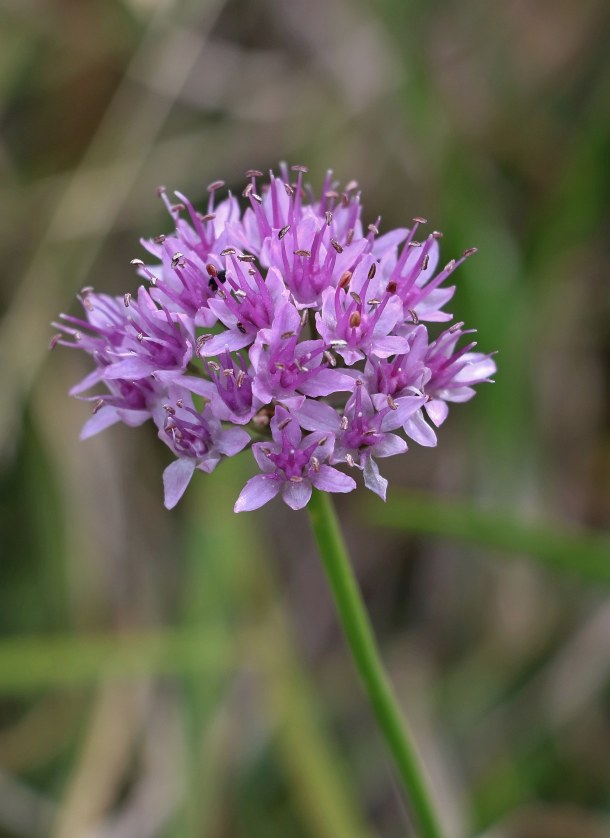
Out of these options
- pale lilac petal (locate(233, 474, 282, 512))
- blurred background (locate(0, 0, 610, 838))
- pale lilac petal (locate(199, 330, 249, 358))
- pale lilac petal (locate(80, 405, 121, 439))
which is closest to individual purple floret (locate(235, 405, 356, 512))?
pale lilac petal (locate(233, 474, 282, 512))

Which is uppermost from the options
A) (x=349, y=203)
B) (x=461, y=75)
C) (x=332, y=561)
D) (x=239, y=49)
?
(x=239, y=49)

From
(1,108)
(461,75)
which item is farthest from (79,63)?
(461,75)

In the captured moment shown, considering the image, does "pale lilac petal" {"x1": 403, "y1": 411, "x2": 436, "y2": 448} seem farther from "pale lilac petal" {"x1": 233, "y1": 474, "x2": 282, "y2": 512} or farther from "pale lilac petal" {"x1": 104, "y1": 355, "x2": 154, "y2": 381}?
"pale lilac petal" {"x1": 104, "y1": 355, "x2": 154, "y2": 381}

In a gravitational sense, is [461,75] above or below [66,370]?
above

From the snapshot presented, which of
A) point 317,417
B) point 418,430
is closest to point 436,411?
point 418,430

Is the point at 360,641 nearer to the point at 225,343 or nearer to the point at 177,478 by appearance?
the point at 177,478

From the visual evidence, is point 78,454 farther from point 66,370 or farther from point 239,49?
point 239,49
